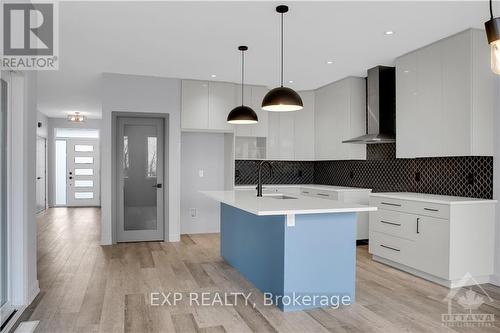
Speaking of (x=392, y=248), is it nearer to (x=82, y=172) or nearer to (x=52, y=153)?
(x=82, y=172)

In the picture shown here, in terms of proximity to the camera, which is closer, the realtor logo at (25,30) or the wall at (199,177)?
the realtor logo at (25,30)

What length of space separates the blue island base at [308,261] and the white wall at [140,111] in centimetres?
276

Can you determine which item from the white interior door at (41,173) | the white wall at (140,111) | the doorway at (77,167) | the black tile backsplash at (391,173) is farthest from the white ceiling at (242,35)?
the doorway at (77,167)

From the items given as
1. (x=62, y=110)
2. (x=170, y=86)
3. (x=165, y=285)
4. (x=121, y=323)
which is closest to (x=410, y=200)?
(x=165, y=285)

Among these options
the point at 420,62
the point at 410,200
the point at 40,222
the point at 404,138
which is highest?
the point at 420,62

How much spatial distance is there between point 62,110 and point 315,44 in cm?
758

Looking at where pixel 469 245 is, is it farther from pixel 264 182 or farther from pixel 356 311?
pixel 264 182

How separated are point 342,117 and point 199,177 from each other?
2.64 meters

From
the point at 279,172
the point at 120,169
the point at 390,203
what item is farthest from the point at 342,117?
the point at 120,169

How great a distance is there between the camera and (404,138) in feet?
15.7

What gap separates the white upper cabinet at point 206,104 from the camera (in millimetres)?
6133

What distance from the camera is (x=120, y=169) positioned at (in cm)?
592

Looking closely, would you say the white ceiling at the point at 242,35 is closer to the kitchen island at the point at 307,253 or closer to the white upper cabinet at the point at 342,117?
the white upper cabinet at the point at 342,117

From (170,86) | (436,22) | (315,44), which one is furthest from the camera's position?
(170,86)
